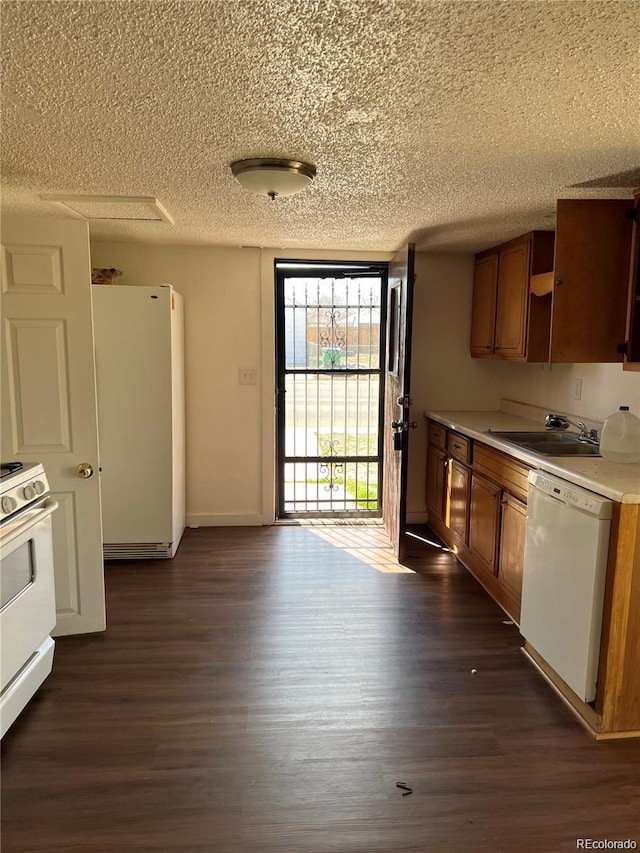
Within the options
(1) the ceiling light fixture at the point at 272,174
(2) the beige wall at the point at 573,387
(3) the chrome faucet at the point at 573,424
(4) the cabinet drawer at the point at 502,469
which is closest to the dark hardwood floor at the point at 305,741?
(4) the cabinet drawer at the point at 502,469

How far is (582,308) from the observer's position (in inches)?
99.8

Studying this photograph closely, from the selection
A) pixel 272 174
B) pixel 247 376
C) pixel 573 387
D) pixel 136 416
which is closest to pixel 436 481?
pixel 573 387

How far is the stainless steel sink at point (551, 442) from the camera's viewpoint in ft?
9.66

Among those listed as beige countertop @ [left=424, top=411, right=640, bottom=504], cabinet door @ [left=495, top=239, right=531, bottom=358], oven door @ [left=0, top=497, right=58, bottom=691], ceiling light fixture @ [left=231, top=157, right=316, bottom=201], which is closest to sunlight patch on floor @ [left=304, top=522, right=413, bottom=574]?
beige countertop @ [left=424, top=411, right=640, bottom=504]

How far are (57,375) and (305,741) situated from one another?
1915mm

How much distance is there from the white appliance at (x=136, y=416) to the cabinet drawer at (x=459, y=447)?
1.95m

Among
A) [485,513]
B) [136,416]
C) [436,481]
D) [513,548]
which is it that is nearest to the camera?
[513,548]

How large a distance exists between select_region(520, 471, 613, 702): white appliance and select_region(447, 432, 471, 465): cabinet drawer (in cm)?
100

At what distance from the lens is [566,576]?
219cm

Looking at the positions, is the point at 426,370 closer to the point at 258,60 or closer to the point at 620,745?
the point at 620,745

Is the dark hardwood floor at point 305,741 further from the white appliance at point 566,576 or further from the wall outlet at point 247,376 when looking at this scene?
the wall outlet at point 247,376

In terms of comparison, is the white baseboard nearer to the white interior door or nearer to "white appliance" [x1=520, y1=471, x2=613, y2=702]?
the white interior door

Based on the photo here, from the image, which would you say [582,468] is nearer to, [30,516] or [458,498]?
[458,498]

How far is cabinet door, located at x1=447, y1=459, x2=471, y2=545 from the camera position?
3531 mm
